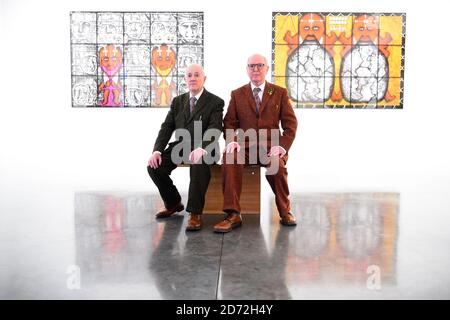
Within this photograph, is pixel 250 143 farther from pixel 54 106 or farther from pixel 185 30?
pixel 54 106

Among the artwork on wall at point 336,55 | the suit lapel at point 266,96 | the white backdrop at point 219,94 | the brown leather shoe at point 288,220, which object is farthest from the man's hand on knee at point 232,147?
the artwork on wall at point 336,55

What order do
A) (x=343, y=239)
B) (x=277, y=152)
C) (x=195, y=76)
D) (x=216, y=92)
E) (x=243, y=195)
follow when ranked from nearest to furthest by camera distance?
(x=343, y=239) < (x=277, y=152) < (x=195, y=76) < (x=243, y=195) < (x=216, y=92)

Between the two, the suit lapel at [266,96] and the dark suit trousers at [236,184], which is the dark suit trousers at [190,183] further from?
the suit lapel at [266,96]

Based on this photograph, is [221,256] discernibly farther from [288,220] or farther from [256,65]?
[256,65]

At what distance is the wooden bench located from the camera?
421 centimetres

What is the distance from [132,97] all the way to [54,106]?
1.45m

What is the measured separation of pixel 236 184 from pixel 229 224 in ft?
1.10

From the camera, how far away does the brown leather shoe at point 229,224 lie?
140 inches

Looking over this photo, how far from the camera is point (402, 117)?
28.3ft

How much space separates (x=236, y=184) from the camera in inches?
148

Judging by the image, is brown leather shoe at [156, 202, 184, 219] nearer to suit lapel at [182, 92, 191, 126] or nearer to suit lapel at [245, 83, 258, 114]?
suit lapel at [182, 92, 191, 126]

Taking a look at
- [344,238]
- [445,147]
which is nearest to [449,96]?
[445,147]

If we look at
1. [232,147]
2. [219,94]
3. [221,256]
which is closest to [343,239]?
[221,256]

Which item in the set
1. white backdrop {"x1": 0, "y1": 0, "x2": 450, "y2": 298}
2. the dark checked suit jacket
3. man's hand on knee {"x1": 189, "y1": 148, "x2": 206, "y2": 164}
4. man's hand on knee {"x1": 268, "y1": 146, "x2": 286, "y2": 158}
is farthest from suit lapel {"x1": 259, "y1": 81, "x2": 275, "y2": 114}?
white backdrop {"x1": 0, "y1": 0, "x2": 450, "y2": 298}
